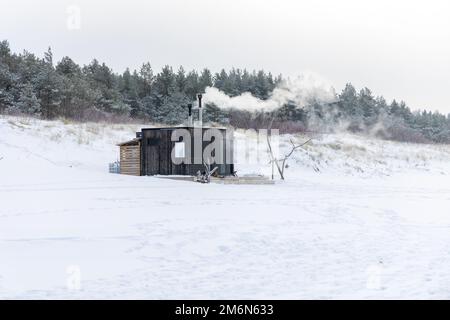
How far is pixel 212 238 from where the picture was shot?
12.9 meters

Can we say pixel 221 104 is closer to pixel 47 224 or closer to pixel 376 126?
pixel 47 224

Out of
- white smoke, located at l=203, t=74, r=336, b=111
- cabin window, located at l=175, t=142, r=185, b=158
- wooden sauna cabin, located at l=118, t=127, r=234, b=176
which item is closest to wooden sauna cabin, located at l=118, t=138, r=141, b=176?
wooden sauna cabin, located at l=118, t=127, r=234, b=176

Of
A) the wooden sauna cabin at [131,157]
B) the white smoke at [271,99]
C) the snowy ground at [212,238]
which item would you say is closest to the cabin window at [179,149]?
the wooden sauna cabin at [131,157]

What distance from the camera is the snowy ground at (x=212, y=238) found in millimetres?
8719

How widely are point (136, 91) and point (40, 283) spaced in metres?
56.9

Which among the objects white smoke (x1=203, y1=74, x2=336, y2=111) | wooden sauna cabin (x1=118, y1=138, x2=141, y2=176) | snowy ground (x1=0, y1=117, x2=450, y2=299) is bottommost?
snowy ground (x1=0, y1=117, x2=450, y2=299)

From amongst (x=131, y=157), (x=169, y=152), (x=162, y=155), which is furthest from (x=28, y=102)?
(x=169, y=152)

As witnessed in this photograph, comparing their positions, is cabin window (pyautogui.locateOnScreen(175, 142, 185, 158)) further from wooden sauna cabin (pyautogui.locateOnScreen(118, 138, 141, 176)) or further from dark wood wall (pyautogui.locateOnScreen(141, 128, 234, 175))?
wooden sauna cabin (pyautogui.locateOnScreen(118, 138, 141, 176))

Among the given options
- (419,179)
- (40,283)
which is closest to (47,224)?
(40,283)

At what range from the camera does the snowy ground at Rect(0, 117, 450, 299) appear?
8.72 metres

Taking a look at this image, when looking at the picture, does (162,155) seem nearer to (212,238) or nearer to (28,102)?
(212,238)

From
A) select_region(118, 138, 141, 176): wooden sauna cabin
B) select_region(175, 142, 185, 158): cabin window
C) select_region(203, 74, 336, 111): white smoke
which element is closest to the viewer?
select_region(175, 142, 185, 158): cabin window

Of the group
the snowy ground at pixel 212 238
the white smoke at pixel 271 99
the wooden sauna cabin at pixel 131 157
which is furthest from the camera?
the white smoke at pixel 271 99

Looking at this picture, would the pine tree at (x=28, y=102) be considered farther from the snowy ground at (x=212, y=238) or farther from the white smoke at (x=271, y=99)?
the snowy ground at (x=212, y=238)
